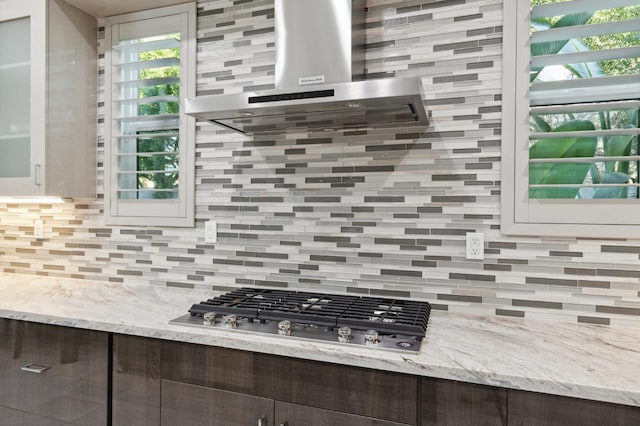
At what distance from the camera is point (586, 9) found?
1.65 meters

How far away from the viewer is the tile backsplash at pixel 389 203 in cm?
172

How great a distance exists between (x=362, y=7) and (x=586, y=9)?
0.85 metres

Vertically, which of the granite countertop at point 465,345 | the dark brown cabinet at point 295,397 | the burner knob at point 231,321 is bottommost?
the dark brown cabinet at point 295,397

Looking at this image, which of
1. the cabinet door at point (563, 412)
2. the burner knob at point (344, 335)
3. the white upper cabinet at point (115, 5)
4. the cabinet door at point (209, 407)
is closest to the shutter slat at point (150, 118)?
the white upper cabinet at point (115, 5)

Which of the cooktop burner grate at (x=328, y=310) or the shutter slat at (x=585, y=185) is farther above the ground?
the shutter slat at (x=585, y=185)

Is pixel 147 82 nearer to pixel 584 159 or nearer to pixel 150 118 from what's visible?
pixel 150 118

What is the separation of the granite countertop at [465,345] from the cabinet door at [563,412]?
0.03 metres

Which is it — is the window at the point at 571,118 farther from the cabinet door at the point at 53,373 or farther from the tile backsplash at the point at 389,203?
the cabinet door at the point at 53,373

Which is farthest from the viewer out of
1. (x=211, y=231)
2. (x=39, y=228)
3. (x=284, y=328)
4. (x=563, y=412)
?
(x=39, y=228)

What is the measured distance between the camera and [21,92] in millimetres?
2301

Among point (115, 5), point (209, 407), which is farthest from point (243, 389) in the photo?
point (115, 5)

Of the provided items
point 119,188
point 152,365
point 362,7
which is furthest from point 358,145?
point 119,188

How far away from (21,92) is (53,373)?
147 cm

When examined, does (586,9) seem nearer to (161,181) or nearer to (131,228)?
(161,181)
